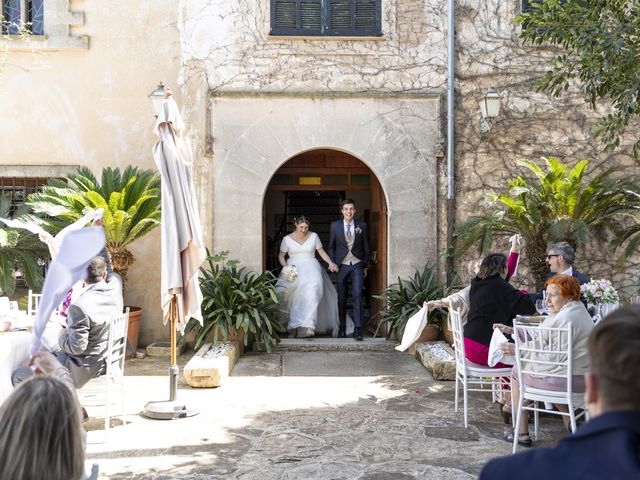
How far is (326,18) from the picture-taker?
10.4 metres

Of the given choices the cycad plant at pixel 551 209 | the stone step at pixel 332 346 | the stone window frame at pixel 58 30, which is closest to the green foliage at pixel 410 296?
the stone step at pixel 332 346

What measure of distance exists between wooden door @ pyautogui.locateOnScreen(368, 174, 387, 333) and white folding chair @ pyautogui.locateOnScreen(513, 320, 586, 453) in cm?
527

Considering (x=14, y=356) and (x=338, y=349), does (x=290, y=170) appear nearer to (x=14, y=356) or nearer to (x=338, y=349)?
(x=338, y=349)

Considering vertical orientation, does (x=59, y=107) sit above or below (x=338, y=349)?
above

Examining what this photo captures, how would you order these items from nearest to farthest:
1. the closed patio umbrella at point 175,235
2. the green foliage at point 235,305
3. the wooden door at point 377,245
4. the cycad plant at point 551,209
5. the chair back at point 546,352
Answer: the chair back at point 546,352, the closed patio umbrella at point 175,235, the cycad plant at point 551,209, the green foliage at point 235,305, the wooden door at point 377,245

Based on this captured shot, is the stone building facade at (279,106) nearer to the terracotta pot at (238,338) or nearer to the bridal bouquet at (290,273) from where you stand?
the bridal bouquet at (290,273)

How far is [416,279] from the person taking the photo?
10.2 m

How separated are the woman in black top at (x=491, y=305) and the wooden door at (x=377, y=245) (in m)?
4.14

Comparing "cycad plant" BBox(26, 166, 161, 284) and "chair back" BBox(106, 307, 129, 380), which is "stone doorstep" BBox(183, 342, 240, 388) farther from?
"cycad plant" BBox(26, 166, 161, 284)

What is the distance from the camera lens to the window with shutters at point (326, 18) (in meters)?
10.4

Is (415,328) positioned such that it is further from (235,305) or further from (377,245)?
(377,245)

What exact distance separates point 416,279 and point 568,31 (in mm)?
4515

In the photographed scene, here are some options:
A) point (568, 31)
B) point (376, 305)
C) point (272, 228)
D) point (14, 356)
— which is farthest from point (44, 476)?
point (272, 228)

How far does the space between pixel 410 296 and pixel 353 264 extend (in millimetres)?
918
